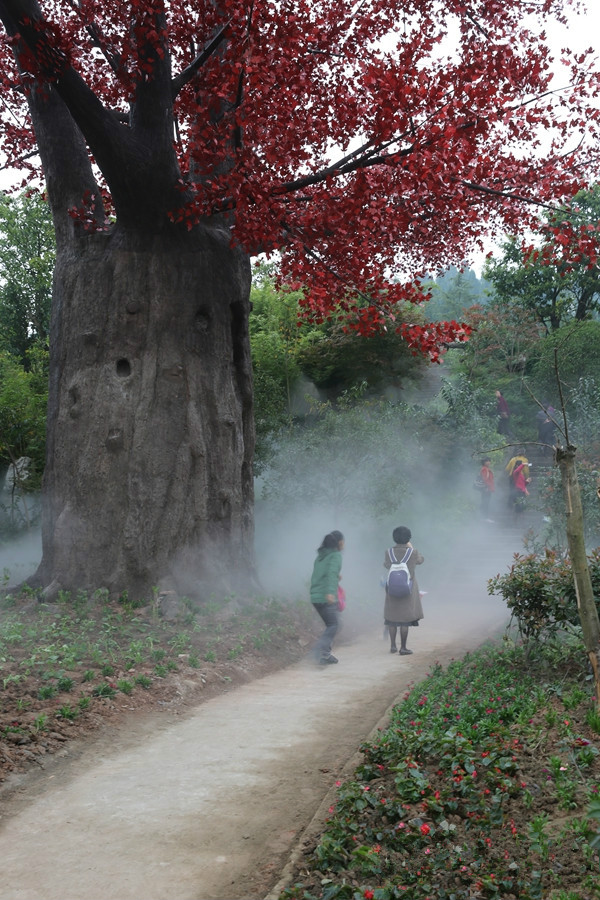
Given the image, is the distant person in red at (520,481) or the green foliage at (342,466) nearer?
the green foliage at (342,466)

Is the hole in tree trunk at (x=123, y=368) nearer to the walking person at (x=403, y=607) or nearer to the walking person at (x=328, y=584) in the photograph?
the walking person at (x=328, y=584)

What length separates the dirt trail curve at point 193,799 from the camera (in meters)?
3.61

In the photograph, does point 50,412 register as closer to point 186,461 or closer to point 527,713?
point 186,461

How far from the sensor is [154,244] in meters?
9.31

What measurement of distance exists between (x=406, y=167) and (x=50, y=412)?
491 cm

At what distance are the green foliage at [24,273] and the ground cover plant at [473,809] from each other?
19.0 metres

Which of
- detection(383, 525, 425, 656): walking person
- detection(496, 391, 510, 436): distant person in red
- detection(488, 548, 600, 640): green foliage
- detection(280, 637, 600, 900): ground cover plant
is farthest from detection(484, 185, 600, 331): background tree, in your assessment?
detection(280, 637, 600, 900): ground cover plant

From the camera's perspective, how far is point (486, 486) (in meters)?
18.4

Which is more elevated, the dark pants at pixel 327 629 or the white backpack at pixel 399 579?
the white backpack at pixel 399 579

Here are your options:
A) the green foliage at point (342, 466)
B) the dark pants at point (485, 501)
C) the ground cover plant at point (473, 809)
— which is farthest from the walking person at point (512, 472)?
the ground cover plant at point (473, 809)

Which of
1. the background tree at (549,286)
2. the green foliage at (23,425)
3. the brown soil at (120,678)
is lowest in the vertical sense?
the brown soil at (120,678)

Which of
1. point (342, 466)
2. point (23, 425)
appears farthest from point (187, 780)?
point (23, 425)

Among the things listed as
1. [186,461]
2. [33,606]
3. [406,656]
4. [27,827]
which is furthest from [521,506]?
[27,827]

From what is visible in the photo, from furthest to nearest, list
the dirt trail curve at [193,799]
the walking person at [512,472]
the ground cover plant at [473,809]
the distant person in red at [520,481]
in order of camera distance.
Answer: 1. the walking person at [512,472]
2. the distant person in red at [520,481]
3. the dirt trail curve at [193,799]
4. the ground cover plant at [473,809]
